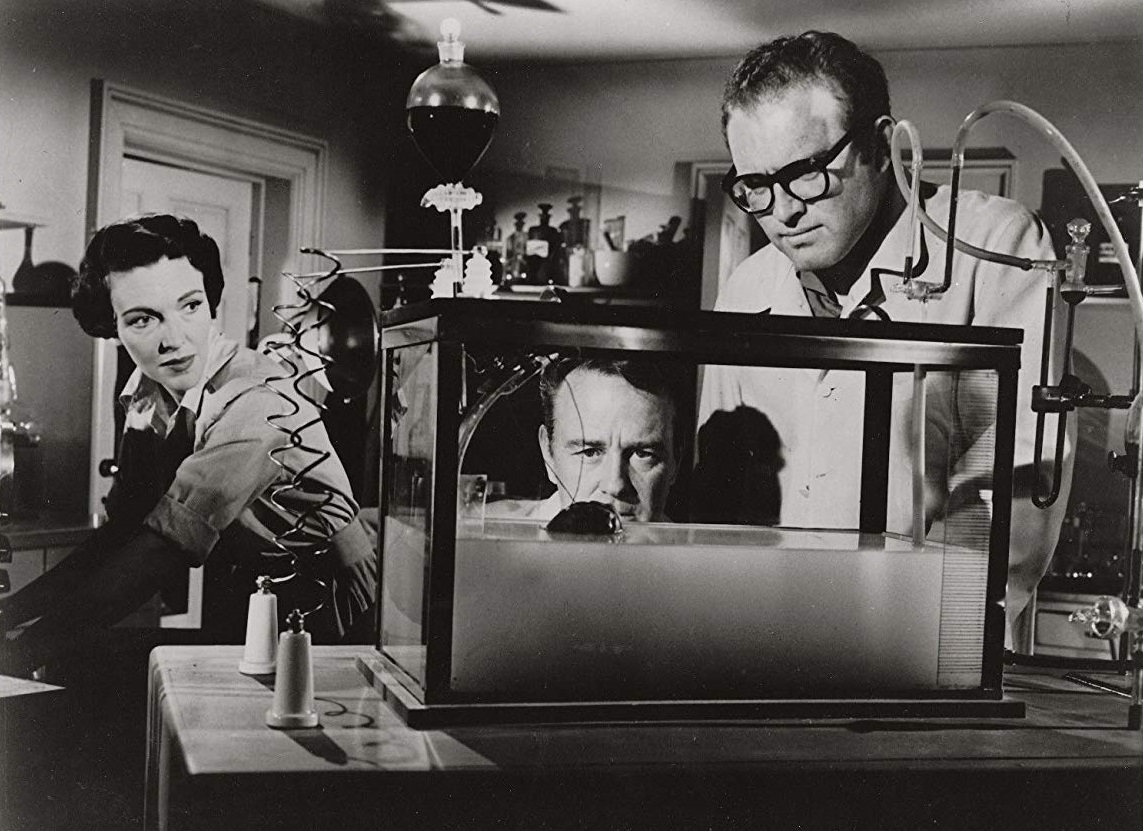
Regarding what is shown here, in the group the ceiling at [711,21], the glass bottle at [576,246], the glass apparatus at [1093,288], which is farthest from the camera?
the glass bottle at [576,246]

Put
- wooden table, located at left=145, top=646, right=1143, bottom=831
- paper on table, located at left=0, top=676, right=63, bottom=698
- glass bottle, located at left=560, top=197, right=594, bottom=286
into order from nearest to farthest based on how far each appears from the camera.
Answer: wooden table, located at left=145, top=646, right=1143, bottom=831 < paper on table, located at left=0, top=676, right=63, bottom=698 < glass bottle, located at left=560, top=197, right=594, bottom=286

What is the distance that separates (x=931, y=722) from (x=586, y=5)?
2.81m

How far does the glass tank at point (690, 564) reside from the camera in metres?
1.35

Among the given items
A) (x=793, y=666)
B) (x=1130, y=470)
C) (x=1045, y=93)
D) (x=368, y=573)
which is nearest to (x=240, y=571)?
(x=368, y=573)

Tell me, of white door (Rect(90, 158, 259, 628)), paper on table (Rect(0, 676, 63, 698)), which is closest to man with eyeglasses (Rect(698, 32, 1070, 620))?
white door (Rect(90, 158, 259, 628))

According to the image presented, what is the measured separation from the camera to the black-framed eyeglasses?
314cm

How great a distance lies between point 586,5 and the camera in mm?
3711

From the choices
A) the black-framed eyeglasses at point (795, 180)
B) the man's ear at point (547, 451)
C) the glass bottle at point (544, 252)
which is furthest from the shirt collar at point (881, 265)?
the glass bottle at point (544, 252)

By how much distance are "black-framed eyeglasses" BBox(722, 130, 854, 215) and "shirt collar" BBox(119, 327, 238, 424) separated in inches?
58.8

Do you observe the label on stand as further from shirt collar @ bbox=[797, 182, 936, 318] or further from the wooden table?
shirt collar @ bbox=[797, 182, 936, 318]

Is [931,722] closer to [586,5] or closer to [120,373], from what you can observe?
[120,373]

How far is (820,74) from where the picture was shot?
3.32m

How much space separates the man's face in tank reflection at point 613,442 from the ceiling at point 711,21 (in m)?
1.18

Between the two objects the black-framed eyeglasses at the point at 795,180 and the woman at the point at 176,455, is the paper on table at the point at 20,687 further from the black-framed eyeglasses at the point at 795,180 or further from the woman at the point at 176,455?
the black-framed eyeglasses at the point at 795,180
